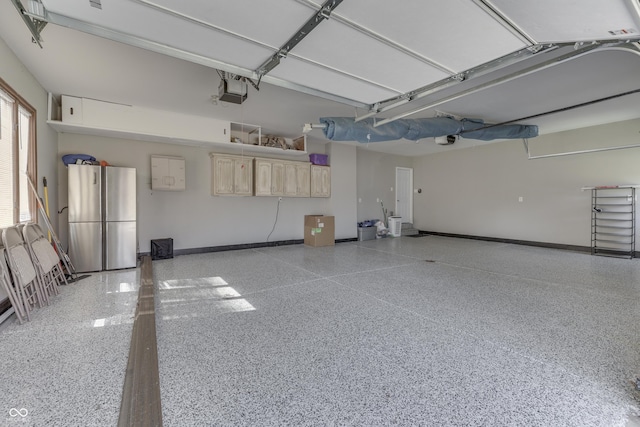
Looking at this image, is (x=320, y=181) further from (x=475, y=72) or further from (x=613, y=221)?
(x=613, y=221)

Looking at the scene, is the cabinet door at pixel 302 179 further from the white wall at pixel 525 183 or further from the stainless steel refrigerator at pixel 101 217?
the white wall at pixel 525 183

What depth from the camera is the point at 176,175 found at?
552cm

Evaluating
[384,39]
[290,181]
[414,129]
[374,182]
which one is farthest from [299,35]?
[374,182]

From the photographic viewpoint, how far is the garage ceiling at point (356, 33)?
176cm

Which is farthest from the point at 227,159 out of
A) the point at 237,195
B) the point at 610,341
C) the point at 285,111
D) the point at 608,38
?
the point at 610,341

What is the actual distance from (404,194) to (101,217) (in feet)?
26.7

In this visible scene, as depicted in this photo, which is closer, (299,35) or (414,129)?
(299,35)

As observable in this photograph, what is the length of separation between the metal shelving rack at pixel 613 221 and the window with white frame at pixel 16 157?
9.57 meters

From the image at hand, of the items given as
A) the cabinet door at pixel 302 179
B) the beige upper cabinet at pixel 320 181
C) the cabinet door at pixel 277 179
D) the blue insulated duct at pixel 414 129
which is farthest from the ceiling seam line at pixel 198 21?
the beige upper cabinet at pixel 320 181

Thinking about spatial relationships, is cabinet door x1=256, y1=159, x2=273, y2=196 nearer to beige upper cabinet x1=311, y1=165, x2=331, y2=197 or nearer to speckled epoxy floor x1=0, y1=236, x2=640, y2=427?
beige upper cabinet x1=311, y1=165, x2=331, y2=197

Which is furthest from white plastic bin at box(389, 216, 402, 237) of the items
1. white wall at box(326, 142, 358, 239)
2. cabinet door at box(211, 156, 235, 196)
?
cabinet door at box(211, 156, 235, 196)

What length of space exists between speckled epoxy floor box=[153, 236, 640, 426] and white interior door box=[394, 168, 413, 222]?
202 inches

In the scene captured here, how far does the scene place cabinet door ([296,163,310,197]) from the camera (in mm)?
6832

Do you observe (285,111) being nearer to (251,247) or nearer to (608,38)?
(251,247)
